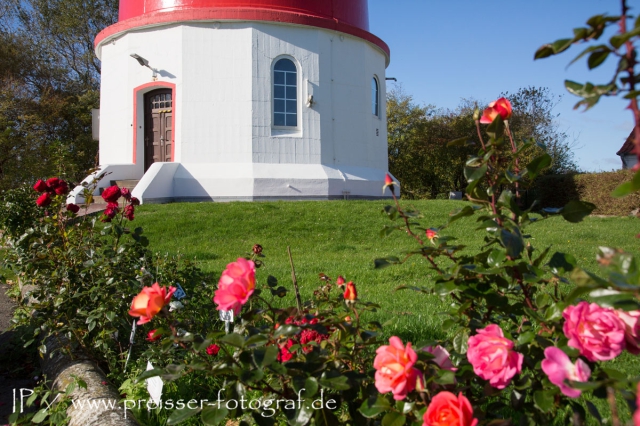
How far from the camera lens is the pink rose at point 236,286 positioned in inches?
62.7

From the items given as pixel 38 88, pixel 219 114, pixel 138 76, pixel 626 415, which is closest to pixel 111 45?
pixel 138 76

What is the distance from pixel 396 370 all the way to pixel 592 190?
67.3 feet

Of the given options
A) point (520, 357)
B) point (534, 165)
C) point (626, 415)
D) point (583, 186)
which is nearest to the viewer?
point (520, 357)

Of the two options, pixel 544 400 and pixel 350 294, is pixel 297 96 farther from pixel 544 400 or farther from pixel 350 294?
pixel 544 400

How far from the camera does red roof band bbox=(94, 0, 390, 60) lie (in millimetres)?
15172

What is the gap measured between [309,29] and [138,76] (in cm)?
501

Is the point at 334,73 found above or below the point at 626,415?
above

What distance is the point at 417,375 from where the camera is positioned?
1484 mm

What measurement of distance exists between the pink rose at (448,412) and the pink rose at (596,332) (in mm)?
290

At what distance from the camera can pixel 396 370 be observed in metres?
1.42

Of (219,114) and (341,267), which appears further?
(219,114)

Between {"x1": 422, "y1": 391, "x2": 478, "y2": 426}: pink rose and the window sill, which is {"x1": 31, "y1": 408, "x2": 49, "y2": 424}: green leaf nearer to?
{"x1": 422, "y1": 391, "x2": 478, "y2": 426}: pink rose

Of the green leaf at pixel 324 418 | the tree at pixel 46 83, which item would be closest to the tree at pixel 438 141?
the tree at pixel 46 83

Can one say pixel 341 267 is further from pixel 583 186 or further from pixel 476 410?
pixel 583 186
